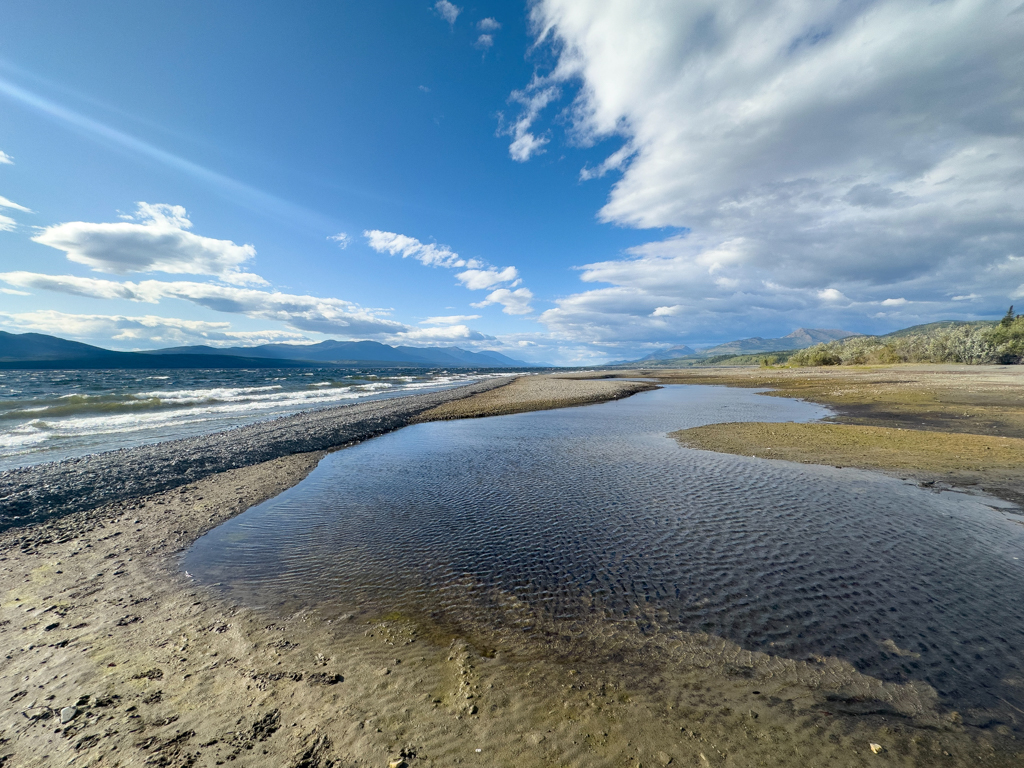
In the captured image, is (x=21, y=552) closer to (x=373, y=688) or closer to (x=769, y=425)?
(x=373, y=688)

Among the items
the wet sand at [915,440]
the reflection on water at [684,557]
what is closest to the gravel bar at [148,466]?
the reflection on water at [684,557]

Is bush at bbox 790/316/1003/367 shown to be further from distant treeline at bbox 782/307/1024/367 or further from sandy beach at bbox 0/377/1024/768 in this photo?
sandy beach at bbox 0/377/1024/768

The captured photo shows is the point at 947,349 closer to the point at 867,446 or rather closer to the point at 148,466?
the point at 867,446

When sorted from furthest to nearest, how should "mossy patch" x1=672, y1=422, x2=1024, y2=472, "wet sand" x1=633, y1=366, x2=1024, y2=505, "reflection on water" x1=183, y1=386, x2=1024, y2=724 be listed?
"mossy patch" x1=672, y1=422, x2=1024, y2=472
"wet sand" x1=633, y1=366, x2=1024, y2=505
"reflection on water" x1=183, y1=386, x2=1024, y2=724

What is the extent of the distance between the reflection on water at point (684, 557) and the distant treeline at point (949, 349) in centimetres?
11572

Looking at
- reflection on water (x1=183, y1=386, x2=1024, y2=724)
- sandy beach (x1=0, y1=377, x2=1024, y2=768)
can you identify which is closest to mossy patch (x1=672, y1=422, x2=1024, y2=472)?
reflection on water (x1=183, y1=386, x2=1024, y2=724)

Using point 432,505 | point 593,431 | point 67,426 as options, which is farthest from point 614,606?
point 67,426

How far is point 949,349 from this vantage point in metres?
92.6

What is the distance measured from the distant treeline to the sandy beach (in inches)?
4938

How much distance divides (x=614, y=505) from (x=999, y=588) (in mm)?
8552

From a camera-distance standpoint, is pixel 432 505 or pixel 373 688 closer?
pixel 373 688

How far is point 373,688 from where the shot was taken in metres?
5.70

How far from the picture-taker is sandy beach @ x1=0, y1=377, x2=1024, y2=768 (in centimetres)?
465

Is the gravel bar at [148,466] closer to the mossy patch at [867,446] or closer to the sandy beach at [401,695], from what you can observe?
the sandy beach at [401,695]
